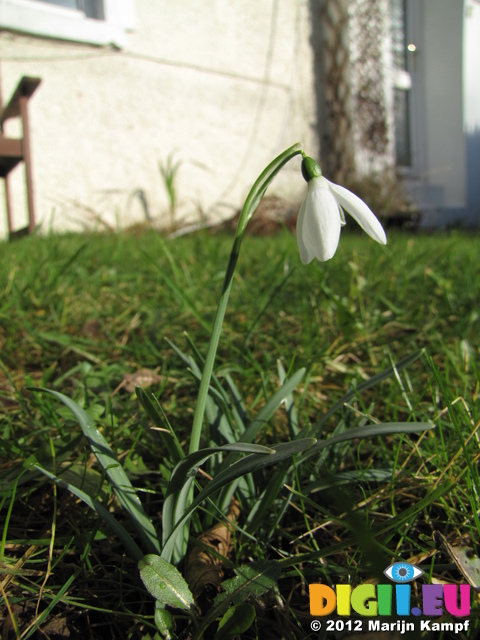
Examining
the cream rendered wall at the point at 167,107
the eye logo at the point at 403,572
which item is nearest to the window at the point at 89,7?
the cream rendered wall at the point at 167,107

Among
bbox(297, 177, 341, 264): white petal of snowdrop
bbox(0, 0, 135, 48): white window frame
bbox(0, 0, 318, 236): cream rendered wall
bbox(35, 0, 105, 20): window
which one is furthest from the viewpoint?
bbox(35, 0, 105, 20): window

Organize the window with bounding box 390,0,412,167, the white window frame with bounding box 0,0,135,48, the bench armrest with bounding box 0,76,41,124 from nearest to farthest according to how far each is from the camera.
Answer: the bench armrest with bounding box 0,76,41,124 → the white window frame with bounding box 0,0,135,48 → the window with bounding box 390,0,412,167

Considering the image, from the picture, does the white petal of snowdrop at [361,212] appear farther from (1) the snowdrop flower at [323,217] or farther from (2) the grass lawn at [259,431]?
(2) the grass lawn at [259,431]

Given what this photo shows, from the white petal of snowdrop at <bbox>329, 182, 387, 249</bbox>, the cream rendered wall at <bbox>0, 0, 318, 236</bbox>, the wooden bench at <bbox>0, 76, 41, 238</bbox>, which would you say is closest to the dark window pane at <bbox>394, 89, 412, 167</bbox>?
the cream rendered wall at <bbox>0, 0, 318, 236</bbox>

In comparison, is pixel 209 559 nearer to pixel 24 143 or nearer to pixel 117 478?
pixel 117 478

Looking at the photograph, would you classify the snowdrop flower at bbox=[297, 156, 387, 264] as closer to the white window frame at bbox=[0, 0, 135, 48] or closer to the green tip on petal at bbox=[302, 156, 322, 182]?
the green tip on petal at bbox=[302, 156, 322, 182]

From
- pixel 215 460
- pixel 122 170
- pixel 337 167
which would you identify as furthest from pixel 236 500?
pixel 337 167
